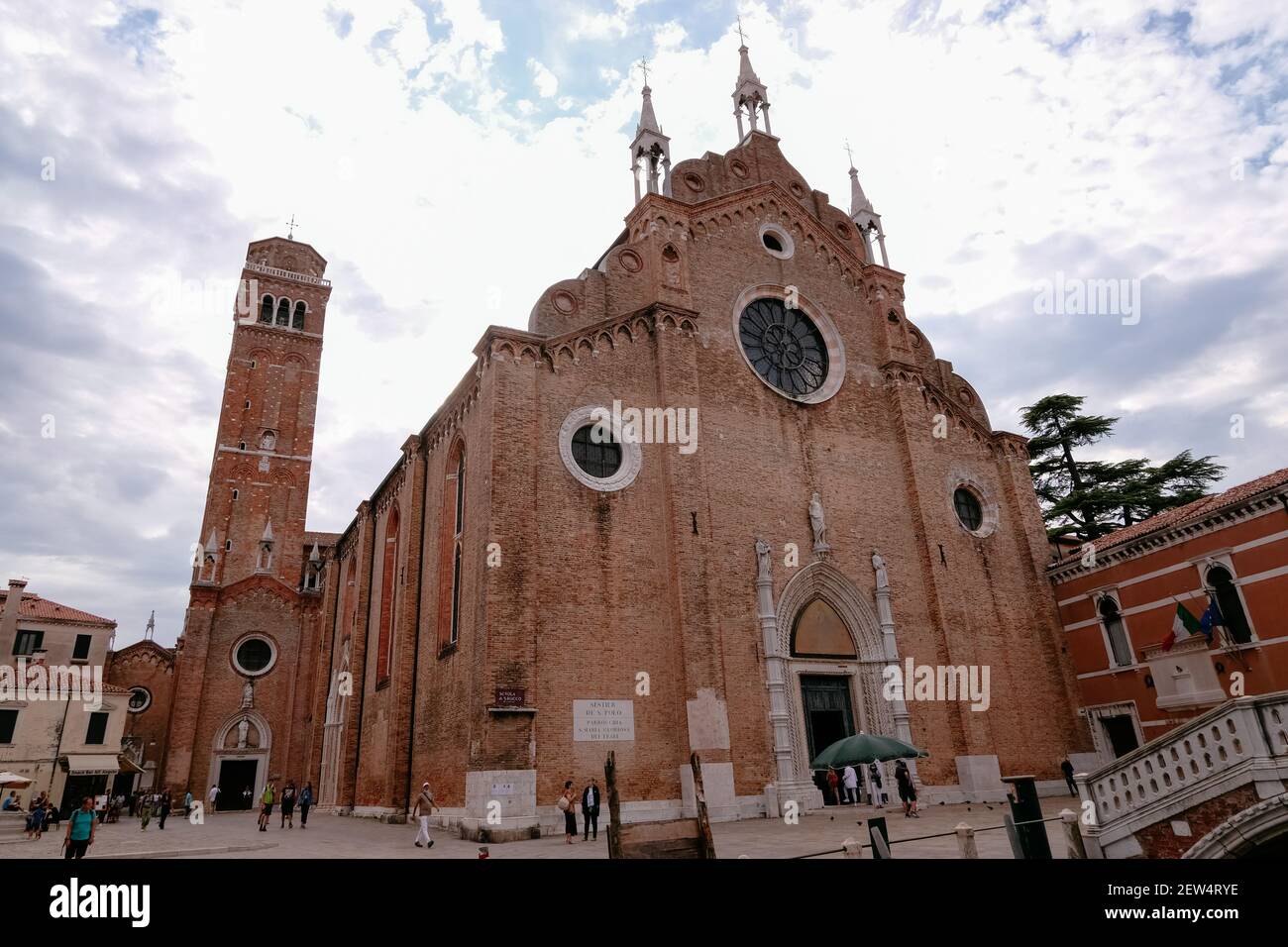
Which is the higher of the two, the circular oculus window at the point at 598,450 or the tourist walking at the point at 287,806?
the circular oculus window at the point at 598,450

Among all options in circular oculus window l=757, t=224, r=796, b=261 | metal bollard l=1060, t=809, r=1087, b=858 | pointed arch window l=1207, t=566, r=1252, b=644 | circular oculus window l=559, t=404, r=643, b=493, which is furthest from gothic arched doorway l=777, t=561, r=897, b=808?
circular oculus window l=757, t=224, r=796, b=261

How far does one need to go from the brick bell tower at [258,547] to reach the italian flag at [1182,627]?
3546 centimetres

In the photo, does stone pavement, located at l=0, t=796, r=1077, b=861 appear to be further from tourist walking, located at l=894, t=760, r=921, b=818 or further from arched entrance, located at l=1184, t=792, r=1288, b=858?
arched entrance, located at l=1184, t=792, r=1288, b=858

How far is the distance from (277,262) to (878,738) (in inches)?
1925

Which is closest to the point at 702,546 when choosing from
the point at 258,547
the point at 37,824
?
the point at 37,824

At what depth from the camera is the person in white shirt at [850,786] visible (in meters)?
18.4

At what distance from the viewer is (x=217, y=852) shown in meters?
14.5

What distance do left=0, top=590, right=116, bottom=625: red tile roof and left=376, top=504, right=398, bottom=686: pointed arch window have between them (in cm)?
1808

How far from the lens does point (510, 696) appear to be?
607 inches

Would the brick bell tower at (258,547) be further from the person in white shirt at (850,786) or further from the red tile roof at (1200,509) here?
the red tile roof at (1200,509)

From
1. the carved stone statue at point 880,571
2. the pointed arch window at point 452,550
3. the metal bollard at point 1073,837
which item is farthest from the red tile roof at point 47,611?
the metal bollard at point 1073,837

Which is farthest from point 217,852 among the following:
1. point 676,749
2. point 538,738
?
point 676,749
